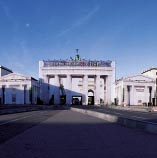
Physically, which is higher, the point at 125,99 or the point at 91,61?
the point at 91,61

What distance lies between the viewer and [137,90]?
135m

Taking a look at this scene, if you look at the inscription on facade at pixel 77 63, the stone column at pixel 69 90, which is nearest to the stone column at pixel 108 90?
the inscription on facade at pixel 77 63

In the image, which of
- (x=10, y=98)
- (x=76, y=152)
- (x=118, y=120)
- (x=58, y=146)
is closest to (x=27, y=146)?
(x=58, y=146)

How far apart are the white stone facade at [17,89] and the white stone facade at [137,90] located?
35.5 metres

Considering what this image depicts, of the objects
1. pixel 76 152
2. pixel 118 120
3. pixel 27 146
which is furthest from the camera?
pixel 118 120

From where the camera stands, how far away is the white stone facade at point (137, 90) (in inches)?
5192

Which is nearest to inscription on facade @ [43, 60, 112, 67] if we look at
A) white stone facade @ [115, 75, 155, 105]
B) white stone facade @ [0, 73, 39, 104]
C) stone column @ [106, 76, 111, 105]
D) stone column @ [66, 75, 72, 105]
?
stone column @ [66, 75, 72, 105]

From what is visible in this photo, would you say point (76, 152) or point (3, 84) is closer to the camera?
point (76, 152)

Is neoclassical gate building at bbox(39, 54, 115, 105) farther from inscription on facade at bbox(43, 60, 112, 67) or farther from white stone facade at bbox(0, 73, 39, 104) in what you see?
white stone facade at bbox(0, 73, 39, 104)

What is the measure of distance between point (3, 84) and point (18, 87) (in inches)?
282

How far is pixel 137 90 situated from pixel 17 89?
159 ft

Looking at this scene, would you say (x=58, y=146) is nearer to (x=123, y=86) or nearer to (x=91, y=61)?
(x=123, y=86)

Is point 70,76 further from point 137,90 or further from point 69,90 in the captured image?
point 137,90

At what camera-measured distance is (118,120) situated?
25906mm
